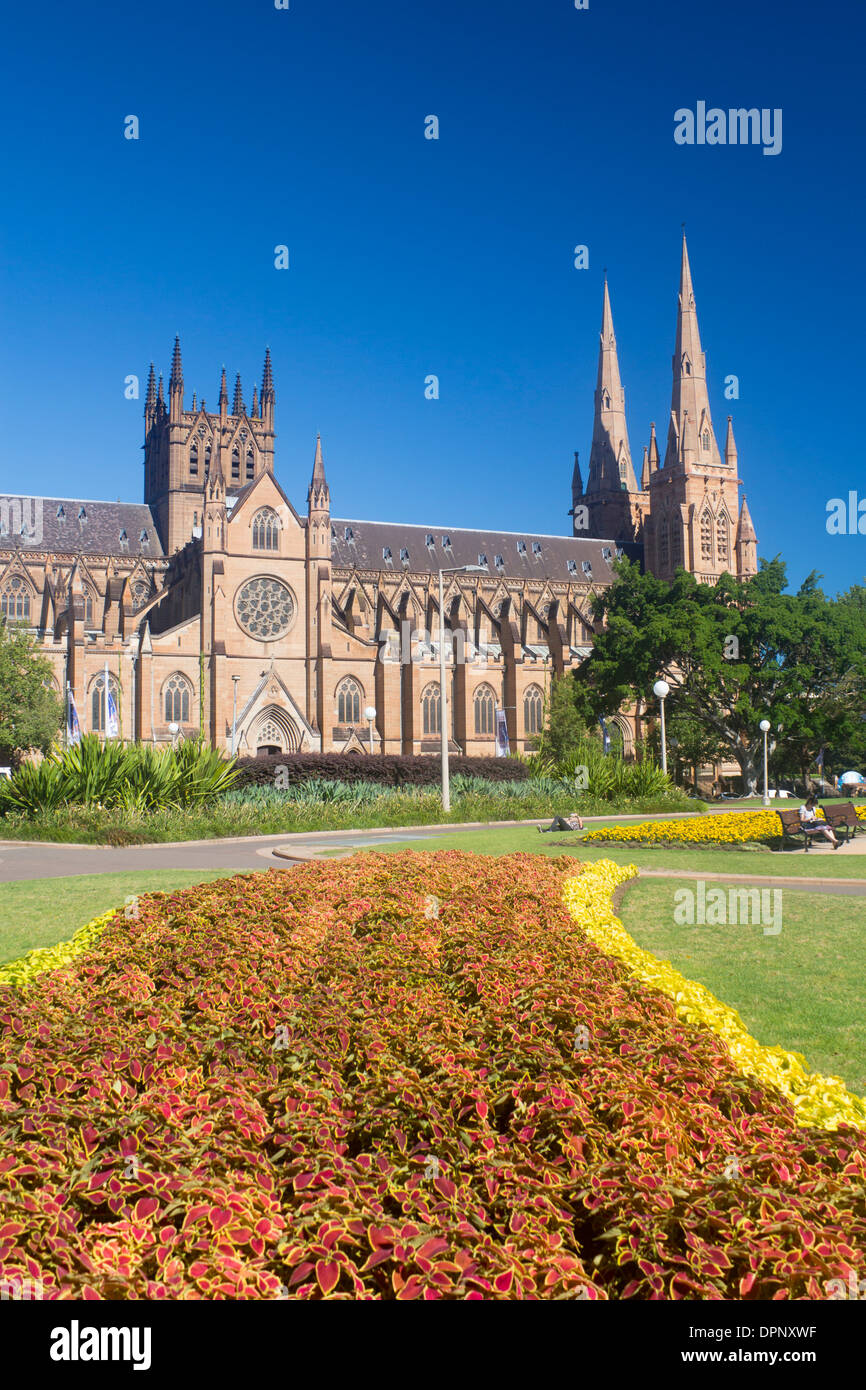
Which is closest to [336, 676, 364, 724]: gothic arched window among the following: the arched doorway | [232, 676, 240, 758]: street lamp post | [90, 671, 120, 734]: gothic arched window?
the arched doorway

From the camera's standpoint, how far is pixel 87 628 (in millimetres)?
64562

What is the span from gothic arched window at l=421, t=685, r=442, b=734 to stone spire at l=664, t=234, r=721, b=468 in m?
31.4

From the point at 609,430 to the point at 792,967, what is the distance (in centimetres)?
8653

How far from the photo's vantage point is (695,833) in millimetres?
20562

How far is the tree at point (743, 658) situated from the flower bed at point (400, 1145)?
161 feet

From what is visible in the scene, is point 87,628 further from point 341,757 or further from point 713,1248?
point 713,1248

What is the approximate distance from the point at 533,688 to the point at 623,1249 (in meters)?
66.0

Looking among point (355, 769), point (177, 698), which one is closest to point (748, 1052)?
point (355, 769)

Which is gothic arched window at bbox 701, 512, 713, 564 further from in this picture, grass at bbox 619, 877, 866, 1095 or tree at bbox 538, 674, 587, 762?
grass at bbox 619, 877, 866, 1095

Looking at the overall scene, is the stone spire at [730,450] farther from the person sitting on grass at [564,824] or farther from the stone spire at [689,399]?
the person sitting on grass at [564,824]

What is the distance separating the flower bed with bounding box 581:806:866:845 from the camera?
801 inches

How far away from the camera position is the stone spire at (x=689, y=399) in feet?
262

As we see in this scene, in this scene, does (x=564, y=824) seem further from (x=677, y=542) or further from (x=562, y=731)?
(x=677, y=542)
